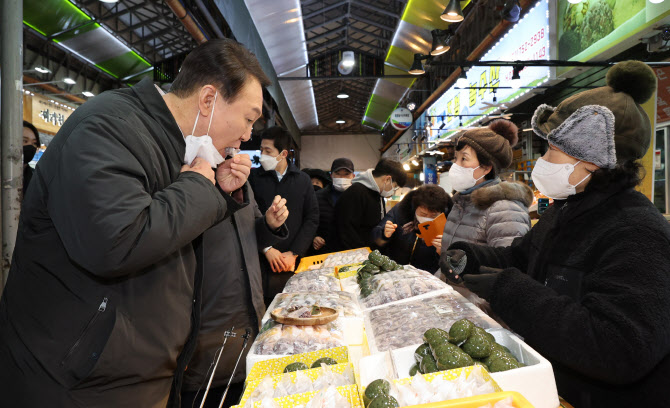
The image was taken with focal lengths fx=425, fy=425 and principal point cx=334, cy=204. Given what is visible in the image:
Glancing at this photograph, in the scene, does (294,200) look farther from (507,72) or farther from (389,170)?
(507,72)

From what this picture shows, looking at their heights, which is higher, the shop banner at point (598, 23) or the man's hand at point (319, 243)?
the shop banner at point (598, 23)

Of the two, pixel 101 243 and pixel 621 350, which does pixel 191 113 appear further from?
pixel 621 350

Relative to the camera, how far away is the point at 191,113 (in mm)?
1513

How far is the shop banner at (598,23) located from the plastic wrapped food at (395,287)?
524 cm

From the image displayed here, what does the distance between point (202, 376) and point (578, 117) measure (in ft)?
6.39

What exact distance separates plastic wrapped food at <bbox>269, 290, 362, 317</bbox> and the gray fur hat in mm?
1143

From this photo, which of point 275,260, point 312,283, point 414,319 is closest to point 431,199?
point 275,260

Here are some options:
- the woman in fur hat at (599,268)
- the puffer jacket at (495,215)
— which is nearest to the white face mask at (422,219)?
the puffer jacket at (495,215)

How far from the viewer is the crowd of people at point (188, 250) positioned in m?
1.13

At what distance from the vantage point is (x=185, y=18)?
4926 mm

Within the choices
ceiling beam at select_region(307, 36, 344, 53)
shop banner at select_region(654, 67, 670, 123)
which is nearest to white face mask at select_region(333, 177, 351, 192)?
shop banner at select_region(654, 67, 670, 123)

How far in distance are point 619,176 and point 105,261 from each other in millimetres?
1622

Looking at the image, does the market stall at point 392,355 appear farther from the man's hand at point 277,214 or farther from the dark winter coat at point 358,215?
A: the dark winter coat at point 358,215

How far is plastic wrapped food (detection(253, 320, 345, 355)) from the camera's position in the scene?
1617mm
